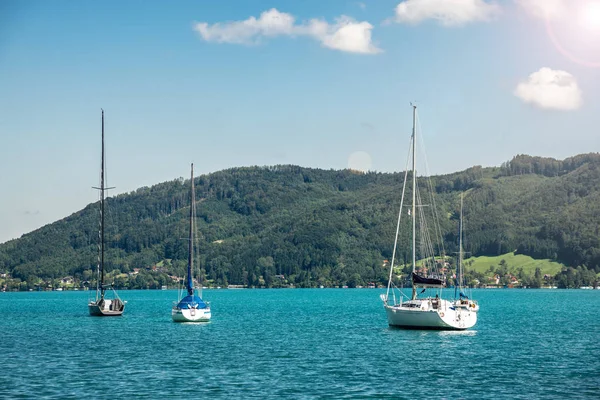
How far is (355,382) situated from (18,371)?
22229 mm

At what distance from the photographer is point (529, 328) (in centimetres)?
9594

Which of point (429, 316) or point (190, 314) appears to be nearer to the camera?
point (429, 316)

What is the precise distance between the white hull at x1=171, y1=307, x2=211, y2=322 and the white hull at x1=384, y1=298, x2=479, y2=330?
28.3 meters

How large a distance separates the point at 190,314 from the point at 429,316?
3374cm

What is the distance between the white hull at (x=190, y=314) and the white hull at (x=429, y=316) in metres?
28.3

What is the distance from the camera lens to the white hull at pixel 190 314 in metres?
98.6

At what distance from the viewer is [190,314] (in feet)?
324

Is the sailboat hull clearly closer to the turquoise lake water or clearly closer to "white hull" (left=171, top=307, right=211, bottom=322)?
"white hull" (left=171, top=307, right=211, bottom=322)

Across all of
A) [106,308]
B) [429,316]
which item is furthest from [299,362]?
[106,308]

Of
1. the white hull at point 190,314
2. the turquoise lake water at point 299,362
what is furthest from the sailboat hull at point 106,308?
A: the turquoise lake water at point 299,362

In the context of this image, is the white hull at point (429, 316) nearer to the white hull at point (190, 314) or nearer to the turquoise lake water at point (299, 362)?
the turquoise lake water at point (299, 362)

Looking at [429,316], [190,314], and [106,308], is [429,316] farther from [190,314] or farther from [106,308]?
[106,308]

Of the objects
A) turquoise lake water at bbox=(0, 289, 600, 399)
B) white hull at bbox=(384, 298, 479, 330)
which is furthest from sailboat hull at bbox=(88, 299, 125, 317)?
white hull at bbox=(384, 298, 479, 330)

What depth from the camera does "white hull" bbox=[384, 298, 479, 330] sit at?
7725cm
